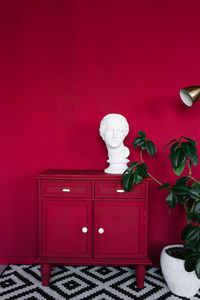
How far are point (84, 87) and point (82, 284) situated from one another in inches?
67.5

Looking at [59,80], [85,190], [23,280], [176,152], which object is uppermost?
[59,80]

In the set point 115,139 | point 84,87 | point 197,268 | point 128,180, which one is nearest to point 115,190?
point 128,180

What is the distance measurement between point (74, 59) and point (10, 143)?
997 millimetres

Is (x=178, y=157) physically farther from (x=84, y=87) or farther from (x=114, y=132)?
(x=84, y=87)

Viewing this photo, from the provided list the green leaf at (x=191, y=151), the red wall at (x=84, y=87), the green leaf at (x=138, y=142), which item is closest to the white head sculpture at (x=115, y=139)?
the green leaf at (x=138, y=142)

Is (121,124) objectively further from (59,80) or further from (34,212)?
(34,212)

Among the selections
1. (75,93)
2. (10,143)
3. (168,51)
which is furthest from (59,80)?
(168,51)

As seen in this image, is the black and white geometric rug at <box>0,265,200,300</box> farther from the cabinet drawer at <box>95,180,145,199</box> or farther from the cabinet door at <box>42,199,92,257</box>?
the cabinet drawer at <box>95,180,145,199</box>

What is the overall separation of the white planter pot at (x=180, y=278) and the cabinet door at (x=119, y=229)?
0.22 m

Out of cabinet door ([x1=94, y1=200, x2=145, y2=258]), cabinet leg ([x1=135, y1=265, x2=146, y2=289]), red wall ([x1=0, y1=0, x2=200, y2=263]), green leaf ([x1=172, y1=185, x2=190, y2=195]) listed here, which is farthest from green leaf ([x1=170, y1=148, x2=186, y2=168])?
cabinet leg ([x1=135, y1=265, x2=146, y2=289])

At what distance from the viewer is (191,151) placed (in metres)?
→ 1.94

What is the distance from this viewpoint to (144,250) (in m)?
2.12

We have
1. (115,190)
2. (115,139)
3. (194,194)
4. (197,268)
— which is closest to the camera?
(197,268)

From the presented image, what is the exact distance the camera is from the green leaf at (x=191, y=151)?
6.34 feet
